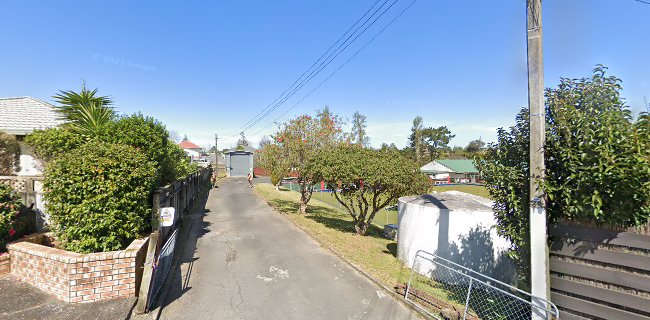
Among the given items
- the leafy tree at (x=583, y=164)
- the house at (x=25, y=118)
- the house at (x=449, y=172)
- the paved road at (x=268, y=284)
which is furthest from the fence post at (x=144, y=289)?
the house at (x=449, y=172)

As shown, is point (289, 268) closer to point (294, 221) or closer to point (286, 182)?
point (294, 221)

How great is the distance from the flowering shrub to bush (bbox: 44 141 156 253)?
2.99 ft

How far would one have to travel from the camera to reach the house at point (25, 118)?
8922 mm

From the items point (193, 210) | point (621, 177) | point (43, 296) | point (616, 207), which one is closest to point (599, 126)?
point (621, 177)

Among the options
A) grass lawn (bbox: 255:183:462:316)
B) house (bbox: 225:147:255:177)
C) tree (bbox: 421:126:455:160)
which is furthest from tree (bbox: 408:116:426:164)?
grass lawn (bbox: 255:183:462:316)

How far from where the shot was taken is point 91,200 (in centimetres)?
496

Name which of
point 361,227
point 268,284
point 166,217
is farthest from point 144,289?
point 361,227

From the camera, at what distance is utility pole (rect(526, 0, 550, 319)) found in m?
4.13

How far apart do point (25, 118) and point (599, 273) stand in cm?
1753

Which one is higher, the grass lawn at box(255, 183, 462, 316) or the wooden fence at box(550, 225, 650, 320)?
the wooden fence at box(550, 225, 650, 320)

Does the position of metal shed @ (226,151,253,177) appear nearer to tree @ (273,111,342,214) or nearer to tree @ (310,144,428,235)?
tree @ (273,111,342,214)

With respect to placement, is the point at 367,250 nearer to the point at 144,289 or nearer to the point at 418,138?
the point at 144,289

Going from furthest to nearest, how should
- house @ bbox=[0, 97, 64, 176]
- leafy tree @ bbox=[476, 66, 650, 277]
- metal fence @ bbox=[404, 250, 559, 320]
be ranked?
house @ bbox=[0, 97, 64, 176] < metal fence @ bbox=[404, 250, 559, 320] < leafy tree @ bbox=[476, 66, 650, 277]

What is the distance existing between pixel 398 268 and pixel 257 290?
3897mm
